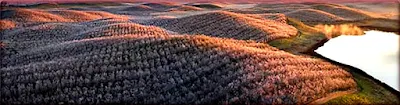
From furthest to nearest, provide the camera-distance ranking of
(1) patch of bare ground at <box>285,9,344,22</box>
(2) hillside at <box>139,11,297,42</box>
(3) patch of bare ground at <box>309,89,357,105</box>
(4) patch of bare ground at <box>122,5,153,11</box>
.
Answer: (4) patch of bare ground at <box>122,5,153,11</box>, (1) patch of bare ground at <box>285,9,344,22</box>, (2) hillside at <box>139,11,297,42</box>, (3) patch of bare ground at <box>309,89,357,105</box>

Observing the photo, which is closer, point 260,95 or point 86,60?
point 260,95

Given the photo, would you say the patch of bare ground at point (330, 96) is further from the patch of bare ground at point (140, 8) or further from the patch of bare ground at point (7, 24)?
the patch of bare ground at point (140, 8)

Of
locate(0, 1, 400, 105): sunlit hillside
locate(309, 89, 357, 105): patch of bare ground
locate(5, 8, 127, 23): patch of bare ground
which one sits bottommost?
locate(309, 89, 357, 105): patch of bare ground

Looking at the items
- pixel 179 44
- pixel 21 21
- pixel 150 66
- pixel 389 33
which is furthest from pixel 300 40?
pixel 21 21

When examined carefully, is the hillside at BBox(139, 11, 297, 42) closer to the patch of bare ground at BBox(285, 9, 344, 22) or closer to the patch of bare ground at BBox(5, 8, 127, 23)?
the patch of bare ground at BBox(285, 9, 344, 22)

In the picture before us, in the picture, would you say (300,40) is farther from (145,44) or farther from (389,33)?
(145,44)

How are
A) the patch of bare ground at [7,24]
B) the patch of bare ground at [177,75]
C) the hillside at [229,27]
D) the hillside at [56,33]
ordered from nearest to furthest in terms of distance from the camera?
1. the patch of bare ground at [177,75]
2. the hillside at [56,33]
3. the hillside at [229,27]
4. the patch of bare ground at [7,24]

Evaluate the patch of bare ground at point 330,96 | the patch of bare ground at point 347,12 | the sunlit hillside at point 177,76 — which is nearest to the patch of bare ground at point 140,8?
the patch of bare ground at point 347,12

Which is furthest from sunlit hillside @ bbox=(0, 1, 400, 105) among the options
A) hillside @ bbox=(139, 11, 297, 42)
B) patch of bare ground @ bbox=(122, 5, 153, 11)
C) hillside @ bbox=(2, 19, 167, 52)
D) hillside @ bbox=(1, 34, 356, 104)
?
patch of bare ground @ bbox=(122, 5, 153, 11)
